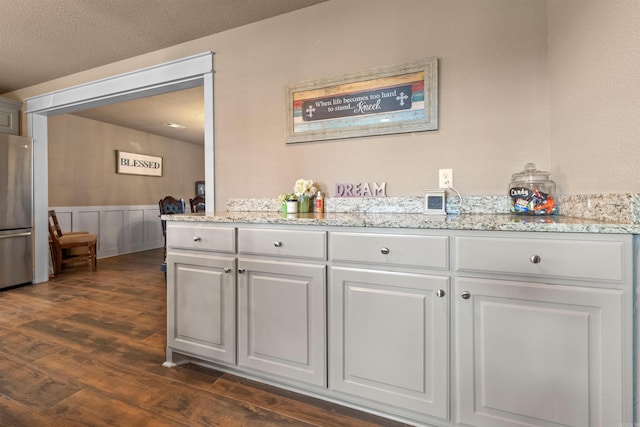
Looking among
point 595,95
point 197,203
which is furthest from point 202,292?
point 197,203

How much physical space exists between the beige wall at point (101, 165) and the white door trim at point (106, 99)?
1196 mm

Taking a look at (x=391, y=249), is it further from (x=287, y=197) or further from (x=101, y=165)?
(x=101, y=165)

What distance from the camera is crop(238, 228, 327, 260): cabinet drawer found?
4.83ft

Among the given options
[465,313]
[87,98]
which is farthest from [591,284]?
[87,98]

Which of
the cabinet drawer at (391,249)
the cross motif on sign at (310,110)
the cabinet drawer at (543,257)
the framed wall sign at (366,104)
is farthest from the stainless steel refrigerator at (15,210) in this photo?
the cabinet drawer at (543,257)

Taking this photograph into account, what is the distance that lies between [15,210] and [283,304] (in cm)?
380

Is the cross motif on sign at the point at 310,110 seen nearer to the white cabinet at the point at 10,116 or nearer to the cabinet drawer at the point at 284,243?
the cabinet drawer at the point at 284,243

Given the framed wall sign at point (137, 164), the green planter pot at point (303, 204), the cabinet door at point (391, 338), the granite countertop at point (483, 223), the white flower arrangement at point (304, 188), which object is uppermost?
the framed wall sign at point (137, 164)

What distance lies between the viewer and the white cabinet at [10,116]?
3.52 m

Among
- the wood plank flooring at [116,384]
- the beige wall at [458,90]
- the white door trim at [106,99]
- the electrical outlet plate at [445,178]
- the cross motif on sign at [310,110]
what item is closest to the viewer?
the beige wall at [458,90]

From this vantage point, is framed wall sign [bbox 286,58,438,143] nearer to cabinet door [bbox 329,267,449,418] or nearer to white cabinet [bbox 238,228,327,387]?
white cabinet [bbox 238,228,327,387]

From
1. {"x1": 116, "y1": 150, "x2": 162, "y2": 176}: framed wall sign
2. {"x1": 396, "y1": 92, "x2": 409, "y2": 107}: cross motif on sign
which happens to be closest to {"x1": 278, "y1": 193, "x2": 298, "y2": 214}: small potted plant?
{"x1": 396, "y1": 92, "x2": 409, "y2": 107}: cross motif on sign

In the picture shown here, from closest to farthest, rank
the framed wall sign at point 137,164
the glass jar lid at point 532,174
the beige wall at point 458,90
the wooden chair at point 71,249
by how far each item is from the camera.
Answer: the beige wall at point 458,90, the glass jar lid at point 532,174, the wooden chair at point 71,249, the framed wall sign at point 137,164

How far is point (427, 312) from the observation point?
128 cm
